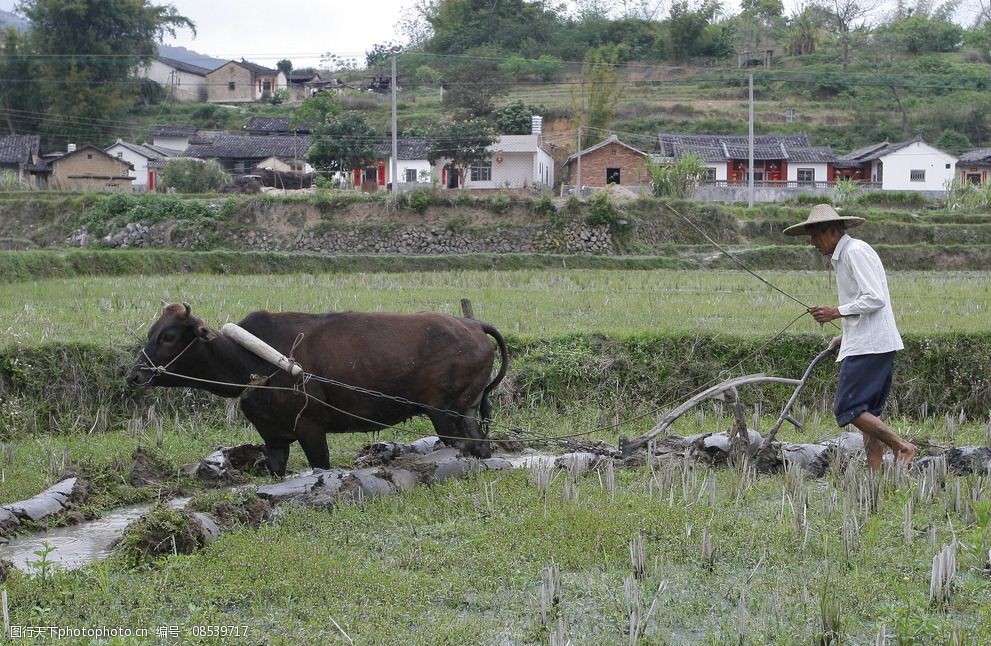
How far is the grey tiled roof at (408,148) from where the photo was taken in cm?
5328

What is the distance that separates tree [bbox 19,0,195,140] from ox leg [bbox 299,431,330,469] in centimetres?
6366

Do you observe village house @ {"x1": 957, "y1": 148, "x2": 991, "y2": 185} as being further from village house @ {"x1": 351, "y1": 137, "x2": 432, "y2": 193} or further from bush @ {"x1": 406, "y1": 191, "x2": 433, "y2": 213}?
bush @ {"x1": 406, "y1": 191, "x2": 433, "y2": 213}

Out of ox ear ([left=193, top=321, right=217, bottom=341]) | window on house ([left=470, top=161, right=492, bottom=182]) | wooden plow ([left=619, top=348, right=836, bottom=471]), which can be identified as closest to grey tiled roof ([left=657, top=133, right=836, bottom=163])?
window on house ([left=470, top=161, right=492, bottom=182])

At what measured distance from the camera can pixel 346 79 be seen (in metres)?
93.0

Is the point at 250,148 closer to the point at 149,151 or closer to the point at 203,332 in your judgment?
the point at 149,151

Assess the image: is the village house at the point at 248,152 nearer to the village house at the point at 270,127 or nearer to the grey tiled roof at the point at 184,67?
the village house at the point at 270,127

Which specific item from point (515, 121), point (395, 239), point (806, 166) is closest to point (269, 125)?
point (515, 121)

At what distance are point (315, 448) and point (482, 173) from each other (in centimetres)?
4531

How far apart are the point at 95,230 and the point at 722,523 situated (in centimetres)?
3311

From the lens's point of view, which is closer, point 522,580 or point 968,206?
point 522,580

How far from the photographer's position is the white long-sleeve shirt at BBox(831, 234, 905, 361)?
7633 mm

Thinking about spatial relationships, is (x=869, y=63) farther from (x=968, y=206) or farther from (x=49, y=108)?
(x=49, y=108)

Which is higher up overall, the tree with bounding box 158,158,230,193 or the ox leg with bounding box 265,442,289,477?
the tree with bounding box 158,158,230,193

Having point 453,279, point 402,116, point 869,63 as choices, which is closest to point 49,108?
point 402,116
